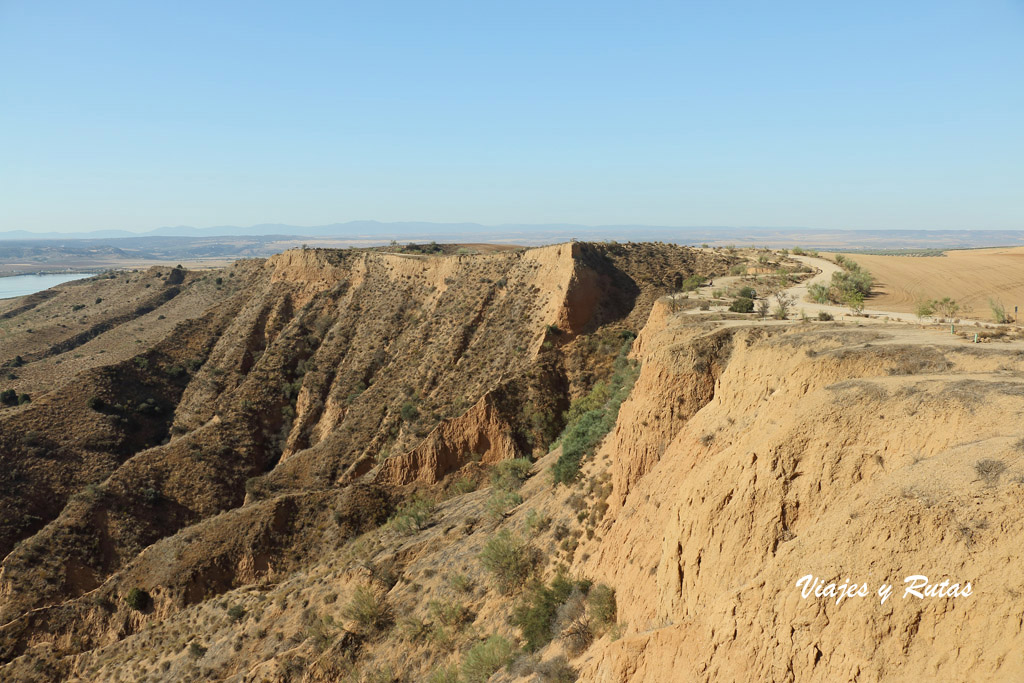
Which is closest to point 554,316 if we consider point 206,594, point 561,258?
point 561,258

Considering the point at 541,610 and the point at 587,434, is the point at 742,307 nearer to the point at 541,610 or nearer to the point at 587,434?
the point at 587,434

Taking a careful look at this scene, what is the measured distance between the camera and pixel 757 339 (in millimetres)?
16547

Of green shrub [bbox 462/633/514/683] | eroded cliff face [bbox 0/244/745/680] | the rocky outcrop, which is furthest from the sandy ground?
green shrub [bbox 462/633/514/683]

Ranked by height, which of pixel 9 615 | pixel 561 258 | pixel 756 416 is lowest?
pixel 9 615

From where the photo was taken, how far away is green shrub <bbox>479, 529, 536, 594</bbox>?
17.1 m

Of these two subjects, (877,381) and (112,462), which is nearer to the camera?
(877,381)

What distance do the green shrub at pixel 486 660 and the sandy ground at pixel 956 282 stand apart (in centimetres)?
2034

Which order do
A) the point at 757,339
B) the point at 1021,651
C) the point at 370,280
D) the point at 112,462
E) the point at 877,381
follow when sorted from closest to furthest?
the point at 1021,651
the point at 877,381
the point at 757,339
the point at 112,462
the point at 370,280

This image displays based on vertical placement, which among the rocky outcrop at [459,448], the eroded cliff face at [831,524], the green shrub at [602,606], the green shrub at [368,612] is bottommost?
the green shrub at [368,612]

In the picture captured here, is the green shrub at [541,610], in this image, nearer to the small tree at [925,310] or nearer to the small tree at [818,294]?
the small tree at [925,310]

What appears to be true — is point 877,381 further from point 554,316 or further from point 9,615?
point 9,615

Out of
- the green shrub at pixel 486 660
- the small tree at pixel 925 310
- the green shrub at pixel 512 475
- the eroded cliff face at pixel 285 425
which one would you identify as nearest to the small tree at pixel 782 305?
the small tree at pixel 925 310

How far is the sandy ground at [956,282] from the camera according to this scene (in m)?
26.4

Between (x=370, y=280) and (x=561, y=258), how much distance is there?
2184 cm
